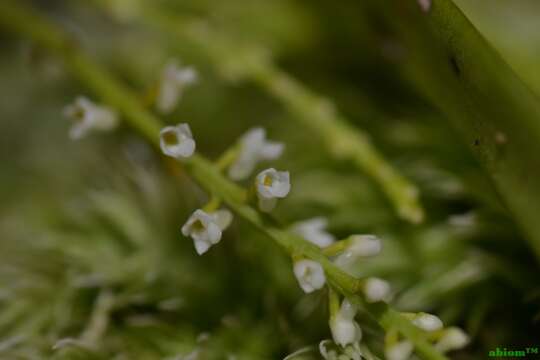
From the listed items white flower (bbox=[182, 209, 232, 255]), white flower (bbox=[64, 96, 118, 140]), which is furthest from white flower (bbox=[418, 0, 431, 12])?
white flower (bbox=[64, 96, 118, 140])

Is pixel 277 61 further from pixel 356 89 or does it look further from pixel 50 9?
pixel 50 9

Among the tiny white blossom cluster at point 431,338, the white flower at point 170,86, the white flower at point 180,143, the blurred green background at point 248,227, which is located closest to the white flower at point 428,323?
the tiny white blossom cluster at point 431,338

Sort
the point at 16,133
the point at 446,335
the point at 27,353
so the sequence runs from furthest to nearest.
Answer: the point at 16,133
the point at 27,353
the point at 446,335

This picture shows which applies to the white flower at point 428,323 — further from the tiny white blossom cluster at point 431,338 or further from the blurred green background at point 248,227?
the blurred green background at point 248,227

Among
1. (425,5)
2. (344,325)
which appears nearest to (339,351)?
(344,325)

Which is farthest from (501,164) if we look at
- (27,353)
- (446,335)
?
(27,353)

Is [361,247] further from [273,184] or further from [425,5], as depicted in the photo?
[425,5]

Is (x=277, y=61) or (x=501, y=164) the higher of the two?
(x=277, y=61)

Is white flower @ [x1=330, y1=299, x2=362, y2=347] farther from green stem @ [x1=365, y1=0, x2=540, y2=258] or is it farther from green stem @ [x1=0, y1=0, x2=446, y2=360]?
green stem @ [x1=365, y1=0, x2=540, y2=258]
